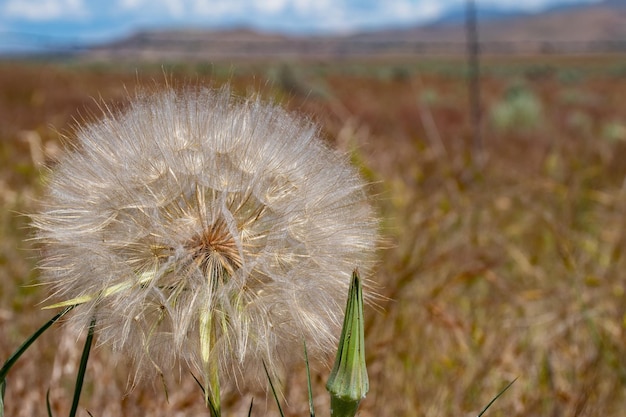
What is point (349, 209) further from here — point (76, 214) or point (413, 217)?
point (413, 217)

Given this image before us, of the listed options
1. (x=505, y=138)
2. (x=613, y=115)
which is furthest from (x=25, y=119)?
(x=613, y=115)

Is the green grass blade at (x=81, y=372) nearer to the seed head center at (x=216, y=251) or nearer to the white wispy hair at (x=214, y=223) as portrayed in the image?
the white wispy hair at (x=214, y=223)

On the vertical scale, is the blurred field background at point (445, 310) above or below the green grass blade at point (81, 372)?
below

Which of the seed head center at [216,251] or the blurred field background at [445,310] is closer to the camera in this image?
the seed head center at [216,251]

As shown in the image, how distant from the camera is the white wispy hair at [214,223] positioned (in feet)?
3.86

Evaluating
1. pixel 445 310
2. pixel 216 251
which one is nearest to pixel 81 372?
pixel 216 251

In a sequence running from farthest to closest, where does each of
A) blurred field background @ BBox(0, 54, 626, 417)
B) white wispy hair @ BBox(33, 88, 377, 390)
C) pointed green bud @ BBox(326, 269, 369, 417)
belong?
blurred field background @ BBox(0, 54, 626, 417) < white wispy hair @ BBox(33, 88, 377, 390) < pointed green bud @ BBox(326, 269, 369, 417)

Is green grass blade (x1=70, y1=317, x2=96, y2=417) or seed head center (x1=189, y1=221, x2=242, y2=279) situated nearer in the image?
green grass blade (x1=70, y1=317, x2=96, y2=417)

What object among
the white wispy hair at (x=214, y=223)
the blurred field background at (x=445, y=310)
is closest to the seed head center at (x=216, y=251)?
the white wispy hair at (x=214, y=223)

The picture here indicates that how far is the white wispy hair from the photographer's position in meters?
1.18

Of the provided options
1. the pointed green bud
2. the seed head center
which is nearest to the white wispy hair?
the seed head center

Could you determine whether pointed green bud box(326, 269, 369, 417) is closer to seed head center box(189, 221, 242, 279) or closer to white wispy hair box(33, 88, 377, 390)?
white wispy hair box(33, 88, 377, 390)

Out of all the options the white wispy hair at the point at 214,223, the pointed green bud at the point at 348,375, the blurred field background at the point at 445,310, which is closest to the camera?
the pointed green bud at the point at 348,375

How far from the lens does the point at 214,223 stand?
4.18 ft
